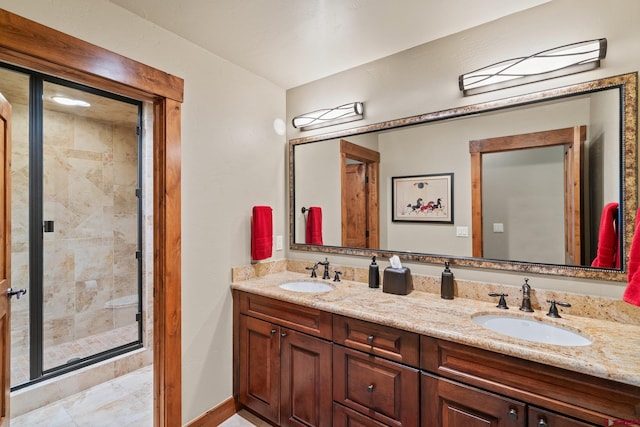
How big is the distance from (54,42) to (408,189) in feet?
6.45

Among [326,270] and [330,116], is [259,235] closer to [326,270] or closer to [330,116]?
[326,270]

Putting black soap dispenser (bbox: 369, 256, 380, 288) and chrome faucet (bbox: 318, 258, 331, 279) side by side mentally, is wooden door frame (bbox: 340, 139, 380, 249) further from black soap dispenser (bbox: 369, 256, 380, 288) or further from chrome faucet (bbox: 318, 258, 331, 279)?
chrome faucet (bbox: 318, 258, 331, 279)

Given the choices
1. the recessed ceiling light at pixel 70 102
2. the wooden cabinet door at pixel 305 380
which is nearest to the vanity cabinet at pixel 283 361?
the wooden cabinet door at pixel 305 380

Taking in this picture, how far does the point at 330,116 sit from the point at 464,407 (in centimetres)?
193

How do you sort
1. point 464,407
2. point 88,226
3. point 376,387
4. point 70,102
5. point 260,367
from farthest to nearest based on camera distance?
1. point 88,226
2. point 70,102
3. point 260,367
4. point 376,387
5. point 464,407

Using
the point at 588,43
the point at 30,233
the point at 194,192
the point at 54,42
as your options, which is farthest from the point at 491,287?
the point at 30,233

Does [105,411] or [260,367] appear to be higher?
[260,367]

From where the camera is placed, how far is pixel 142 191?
2.76m

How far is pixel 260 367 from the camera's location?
195 cm

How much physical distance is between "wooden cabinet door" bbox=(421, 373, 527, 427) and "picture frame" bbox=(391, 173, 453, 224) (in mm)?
921

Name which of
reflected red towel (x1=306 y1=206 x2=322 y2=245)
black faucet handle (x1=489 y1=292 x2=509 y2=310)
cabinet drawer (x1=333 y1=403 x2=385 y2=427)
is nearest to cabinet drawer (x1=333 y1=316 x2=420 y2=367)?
cabinet drawer (x1=333 y1=403 x2=385 y2=427)

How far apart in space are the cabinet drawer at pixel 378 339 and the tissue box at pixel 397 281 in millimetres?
396

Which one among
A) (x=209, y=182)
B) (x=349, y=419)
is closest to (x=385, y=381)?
(x=349, y=419)

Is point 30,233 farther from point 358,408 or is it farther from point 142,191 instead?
point 358,408
